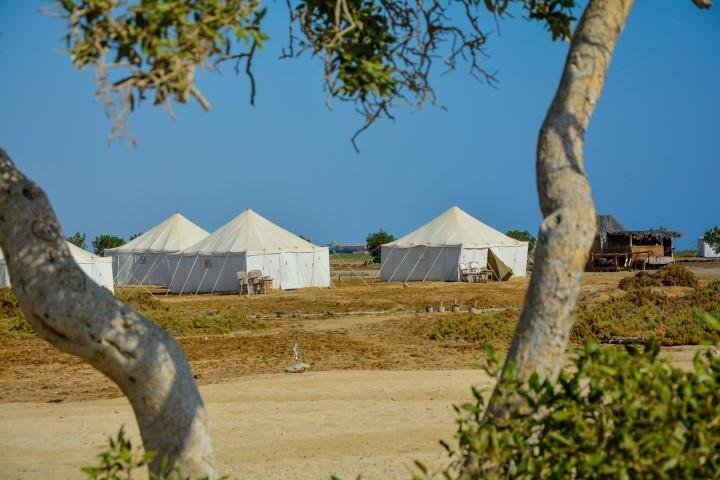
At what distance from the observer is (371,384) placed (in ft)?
38.4

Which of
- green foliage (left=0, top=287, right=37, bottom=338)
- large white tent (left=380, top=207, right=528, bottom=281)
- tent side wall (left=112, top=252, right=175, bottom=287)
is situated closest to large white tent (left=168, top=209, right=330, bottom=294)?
tent side wall (left=112, top=252, right=175, bottom=287)

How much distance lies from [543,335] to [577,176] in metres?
0.75

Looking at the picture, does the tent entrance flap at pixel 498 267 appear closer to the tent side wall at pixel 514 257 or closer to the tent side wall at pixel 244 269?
the tent side wall at pixel 514 257

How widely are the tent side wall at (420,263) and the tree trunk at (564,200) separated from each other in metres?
35.9

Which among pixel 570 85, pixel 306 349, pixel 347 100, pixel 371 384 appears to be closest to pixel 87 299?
pixel 347 100

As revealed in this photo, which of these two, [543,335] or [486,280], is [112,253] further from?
[543,335]

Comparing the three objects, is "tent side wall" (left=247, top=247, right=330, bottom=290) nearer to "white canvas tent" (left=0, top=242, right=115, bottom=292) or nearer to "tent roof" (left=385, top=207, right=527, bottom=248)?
"tent roof" (left=385, top=207, right=527, bottom=248)

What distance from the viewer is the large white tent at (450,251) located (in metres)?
40.8

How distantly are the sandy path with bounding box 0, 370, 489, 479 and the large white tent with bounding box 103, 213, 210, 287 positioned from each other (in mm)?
29726

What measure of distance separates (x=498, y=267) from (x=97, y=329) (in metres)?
37.1

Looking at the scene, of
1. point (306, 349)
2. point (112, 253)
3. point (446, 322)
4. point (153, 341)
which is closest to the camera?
point (153, 341)

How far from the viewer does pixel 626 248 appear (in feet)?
159

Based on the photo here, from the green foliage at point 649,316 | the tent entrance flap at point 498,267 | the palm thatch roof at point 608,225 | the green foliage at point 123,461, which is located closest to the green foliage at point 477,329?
the green foliage at point 649,316

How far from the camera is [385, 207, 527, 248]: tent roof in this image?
41.0 metres
